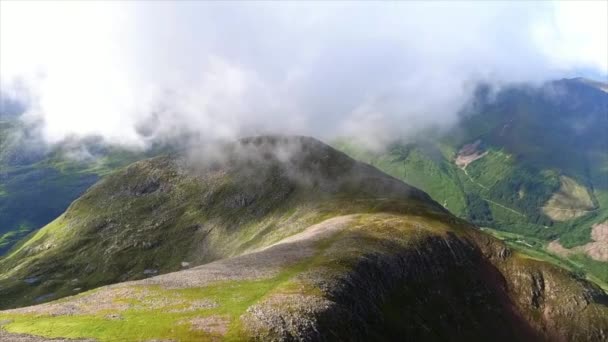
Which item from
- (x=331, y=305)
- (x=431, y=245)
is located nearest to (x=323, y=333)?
(x=331, y=305)

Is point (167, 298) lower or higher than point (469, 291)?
higher

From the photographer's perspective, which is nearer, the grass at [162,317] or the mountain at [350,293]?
the grass at [162,317]

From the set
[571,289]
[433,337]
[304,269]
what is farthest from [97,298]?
[571,289]

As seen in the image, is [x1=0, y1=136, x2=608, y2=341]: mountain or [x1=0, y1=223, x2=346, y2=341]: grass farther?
[x1=0, y1=136, x2=608, y2=341]: mountain

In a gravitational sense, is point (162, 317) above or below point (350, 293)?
above

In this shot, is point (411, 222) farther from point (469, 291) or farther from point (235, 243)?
point (235, 243)

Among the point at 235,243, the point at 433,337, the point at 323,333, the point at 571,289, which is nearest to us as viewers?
the point at 323,333

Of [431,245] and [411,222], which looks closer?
[431,245]

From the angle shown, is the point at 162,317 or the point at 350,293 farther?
the point at 350,293

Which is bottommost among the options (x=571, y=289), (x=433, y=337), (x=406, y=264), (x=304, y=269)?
(x=571, y=289)

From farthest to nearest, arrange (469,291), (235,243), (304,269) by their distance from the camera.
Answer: (235,243) < (469,291) < (304,269)
